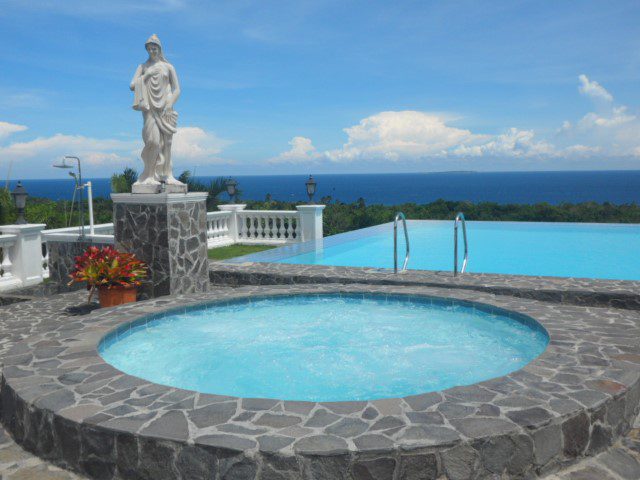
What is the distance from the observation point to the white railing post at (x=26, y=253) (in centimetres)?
1076

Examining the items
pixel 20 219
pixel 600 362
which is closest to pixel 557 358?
pixel 600 362

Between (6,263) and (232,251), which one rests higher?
(6,263)

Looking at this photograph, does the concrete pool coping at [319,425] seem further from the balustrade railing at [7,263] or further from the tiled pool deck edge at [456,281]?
the balustrade railing at [7,263]

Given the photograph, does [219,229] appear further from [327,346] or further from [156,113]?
[327,346]

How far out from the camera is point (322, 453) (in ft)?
11.1

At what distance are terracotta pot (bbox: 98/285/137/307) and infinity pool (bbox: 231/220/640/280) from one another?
10.4 ft

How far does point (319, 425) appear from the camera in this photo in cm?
373

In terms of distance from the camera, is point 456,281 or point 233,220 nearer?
point 456,281

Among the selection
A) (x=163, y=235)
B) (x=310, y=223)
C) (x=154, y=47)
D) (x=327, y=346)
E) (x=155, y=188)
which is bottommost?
(x=327, y=346)

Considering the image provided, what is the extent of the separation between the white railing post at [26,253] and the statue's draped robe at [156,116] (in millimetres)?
3530

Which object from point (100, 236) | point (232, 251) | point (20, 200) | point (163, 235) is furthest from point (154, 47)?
point (232, 251)

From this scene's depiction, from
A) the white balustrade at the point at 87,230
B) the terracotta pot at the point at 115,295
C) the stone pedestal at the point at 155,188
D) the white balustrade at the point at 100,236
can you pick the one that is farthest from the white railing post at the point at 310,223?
the terracotta pot at the point at 115,295

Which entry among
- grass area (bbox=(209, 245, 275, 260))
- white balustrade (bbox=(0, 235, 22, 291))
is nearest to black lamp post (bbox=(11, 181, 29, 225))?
white balustrade (bbox=(0, 235, 22, 291))

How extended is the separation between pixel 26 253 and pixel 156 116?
4.34 m
